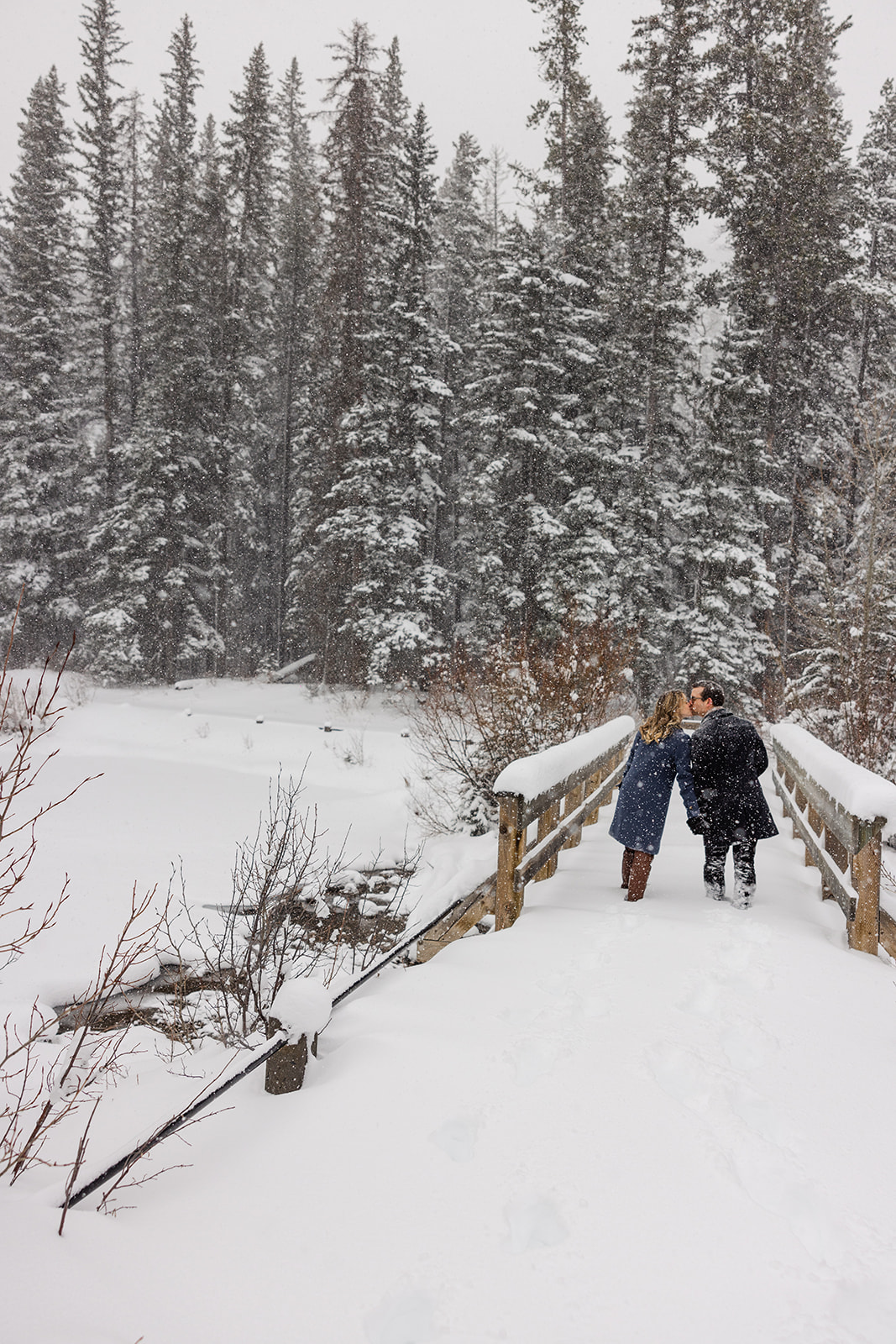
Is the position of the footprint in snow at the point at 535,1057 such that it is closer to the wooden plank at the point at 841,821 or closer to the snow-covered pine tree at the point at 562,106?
the wooden plank at the point at 841,821

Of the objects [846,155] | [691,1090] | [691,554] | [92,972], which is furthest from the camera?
[846,155]

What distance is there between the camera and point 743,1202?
89.1 inches

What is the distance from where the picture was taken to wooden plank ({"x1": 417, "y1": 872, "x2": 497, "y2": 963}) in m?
4.92

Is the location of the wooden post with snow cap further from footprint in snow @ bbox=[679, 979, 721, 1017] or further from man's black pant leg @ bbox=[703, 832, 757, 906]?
man's black pant leg @ bbox=[703, 832, 757, 906]

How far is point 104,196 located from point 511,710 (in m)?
28.0

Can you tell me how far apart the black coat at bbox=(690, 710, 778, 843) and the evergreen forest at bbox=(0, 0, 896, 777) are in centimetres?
908

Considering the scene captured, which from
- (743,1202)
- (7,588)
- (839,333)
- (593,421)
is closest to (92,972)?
(743,1202)

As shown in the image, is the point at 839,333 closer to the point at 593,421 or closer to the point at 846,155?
the point at 846,155

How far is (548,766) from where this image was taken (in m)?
5.27

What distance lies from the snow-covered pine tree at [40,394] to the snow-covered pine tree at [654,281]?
1870 cm

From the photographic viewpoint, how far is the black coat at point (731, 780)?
5426mm

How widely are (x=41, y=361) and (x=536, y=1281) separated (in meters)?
30.7

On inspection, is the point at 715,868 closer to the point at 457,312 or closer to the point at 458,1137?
the point at 458,1137

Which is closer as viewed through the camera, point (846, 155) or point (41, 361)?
point (846, 155)
